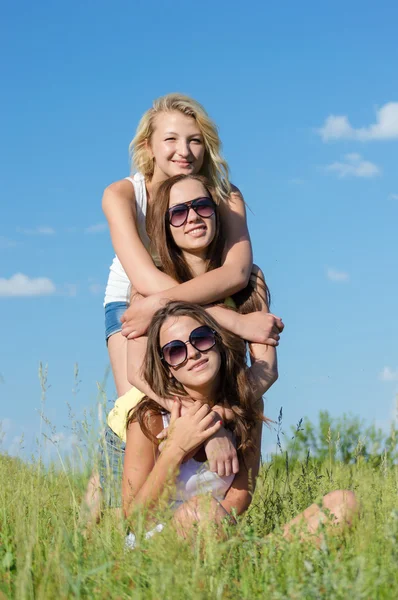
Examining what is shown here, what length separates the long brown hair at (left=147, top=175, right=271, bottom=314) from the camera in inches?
189

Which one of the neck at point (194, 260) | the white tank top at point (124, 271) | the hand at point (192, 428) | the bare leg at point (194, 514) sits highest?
the white tank top at point (124, 271)

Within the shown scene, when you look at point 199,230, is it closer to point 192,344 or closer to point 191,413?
point 192,344

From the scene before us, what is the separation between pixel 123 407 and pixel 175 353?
0.79 m

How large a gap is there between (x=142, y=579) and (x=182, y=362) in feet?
4.38

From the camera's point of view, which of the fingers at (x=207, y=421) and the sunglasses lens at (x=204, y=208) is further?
the sunglasses lens at (x=204, y=208)

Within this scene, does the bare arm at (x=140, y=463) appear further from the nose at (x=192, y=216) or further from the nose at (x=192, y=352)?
the nose at (x=192, y=216)

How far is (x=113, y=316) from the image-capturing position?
18.9 feet

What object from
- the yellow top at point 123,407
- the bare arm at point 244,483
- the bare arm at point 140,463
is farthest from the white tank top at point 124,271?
the bare arm at point 244,483

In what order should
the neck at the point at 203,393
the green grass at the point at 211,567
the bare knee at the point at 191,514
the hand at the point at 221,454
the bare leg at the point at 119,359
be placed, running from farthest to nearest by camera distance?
the bare leg at the point at 119,359
the neck at the point at 203,393
the hand at the point at 221,454
the bare knee at the point at 191,514
the green grass at the point at 211,567

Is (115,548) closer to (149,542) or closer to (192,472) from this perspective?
(149,542)

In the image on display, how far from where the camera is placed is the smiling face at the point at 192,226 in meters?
4.67

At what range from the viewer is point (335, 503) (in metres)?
3.82

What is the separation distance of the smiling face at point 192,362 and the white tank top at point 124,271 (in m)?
1.29

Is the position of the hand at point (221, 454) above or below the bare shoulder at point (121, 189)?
below
